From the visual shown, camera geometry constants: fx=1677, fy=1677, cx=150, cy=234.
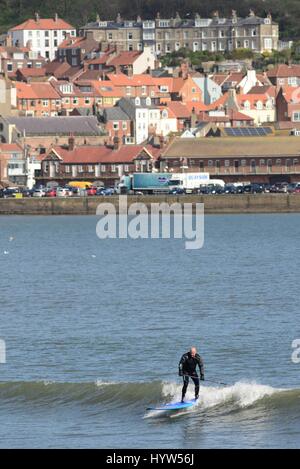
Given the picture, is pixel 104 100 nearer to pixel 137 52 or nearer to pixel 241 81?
pixel 241 81

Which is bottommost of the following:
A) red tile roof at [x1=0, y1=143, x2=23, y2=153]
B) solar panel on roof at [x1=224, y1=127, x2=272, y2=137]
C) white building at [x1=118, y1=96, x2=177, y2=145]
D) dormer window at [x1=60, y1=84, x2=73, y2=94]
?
red tile roof at [x1=0, y1=143, x2=23, y2=153]

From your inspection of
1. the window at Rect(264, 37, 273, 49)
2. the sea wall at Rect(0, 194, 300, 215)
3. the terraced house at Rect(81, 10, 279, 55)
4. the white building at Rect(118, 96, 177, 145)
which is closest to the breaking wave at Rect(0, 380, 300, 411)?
the sea wall at Rect(0, 194, 300, 215)

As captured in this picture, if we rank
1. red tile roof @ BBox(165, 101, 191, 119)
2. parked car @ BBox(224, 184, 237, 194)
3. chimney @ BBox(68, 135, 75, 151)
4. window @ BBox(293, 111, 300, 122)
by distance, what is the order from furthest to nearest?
window @ BBox(293, 111, 300, 122) → red tile roof @ BBox(165, 101, 191, 119) → chimney @ BBox(68, 135, 75, 151) → parked car @ BBox(224, 184, 237, 194)

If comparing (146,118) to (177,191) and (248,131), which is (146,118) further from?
(177,191)

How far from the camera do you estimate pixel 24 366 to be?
3606 cm

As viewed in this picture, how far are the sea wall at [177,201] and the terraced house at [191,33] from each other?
205 feet

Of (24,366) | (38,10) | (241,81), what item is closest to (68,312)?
(24,366)

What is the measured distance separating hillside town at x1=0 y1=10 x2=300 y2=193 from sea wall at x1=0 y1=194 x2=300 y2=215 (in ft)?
34.6

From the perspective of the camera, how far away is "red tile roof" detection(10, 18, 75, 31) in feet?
552

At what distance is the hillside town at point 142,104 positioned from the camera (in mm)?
114250

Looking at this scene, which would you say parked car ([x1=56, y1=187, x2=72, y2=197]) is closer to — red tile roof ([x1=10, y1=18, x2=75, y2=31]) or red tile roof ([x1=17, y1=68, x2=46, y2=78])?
red tile roof ([x1=17, y1=68, x2=46, y2=78])

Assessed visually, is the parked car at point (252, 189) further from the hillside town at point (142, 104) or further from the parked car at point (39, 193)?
the parked car at point (39, 193)

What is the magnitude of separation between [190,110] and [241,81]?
9.54 m

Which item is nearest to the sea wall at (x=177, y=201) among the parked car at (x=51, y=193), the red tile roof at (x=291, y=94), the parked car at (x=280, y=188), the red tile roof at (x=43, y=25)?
the parked car at (x=51, y=193)
